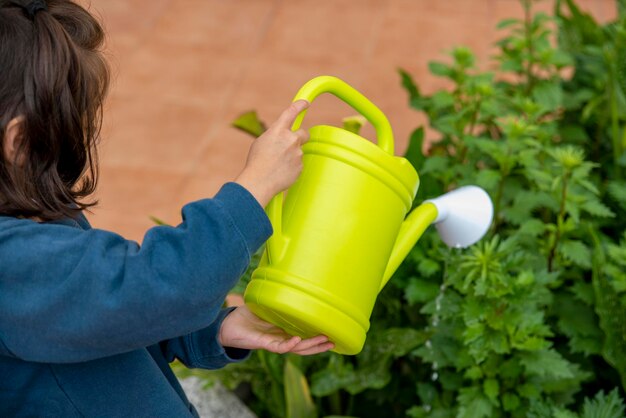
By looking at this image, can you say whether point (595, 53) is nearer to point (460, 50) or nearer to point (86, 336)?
point (460, 50)

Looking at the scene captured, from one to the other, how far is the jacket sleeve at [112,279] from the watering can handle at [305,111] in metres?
0.11

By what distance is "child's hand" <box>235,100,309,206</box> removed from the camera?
983mm

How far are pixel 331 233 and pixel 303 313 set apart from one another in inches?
3.8

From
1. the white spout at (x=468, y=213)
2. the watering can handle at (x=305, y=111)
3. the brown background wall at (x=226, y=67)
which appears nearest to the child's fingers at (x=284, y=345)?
the watering can handle at (x=305, y=111)

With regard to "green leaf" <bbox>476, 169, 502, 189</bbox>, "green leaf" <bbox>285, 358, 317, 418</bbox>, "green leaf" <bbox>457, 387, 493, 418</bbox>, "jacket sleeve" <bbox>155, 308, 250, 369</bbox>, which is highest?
"jacket sleeve" <bbox>155, 308, 250, 369</bbox>

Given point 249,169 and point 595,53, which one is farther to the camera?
point 595,53

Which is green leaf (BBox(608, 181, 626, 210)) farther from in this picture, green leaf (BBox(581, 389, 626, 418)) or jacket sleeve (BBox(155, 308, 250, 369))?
jacket sleeve (BBox(155, 308, 250, 369))

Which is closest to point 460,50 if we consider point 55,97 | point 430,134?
point 430,134

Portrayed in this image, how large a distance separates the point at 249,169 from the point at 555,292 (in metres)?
1.03

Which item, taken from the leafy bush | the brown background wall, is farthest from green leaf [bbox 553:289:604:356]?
the brown background wall

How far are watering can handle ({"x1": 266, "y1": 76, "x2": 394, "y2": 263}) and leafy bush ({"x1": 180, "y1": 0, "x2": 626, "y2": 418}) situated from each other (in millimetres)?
445

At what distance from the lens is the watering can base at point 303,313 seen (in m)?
1.06

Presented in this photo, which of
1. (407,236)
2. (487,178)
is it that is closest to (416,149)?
(487,178)

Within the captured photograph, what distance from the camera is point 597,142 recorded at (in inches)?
89.0
